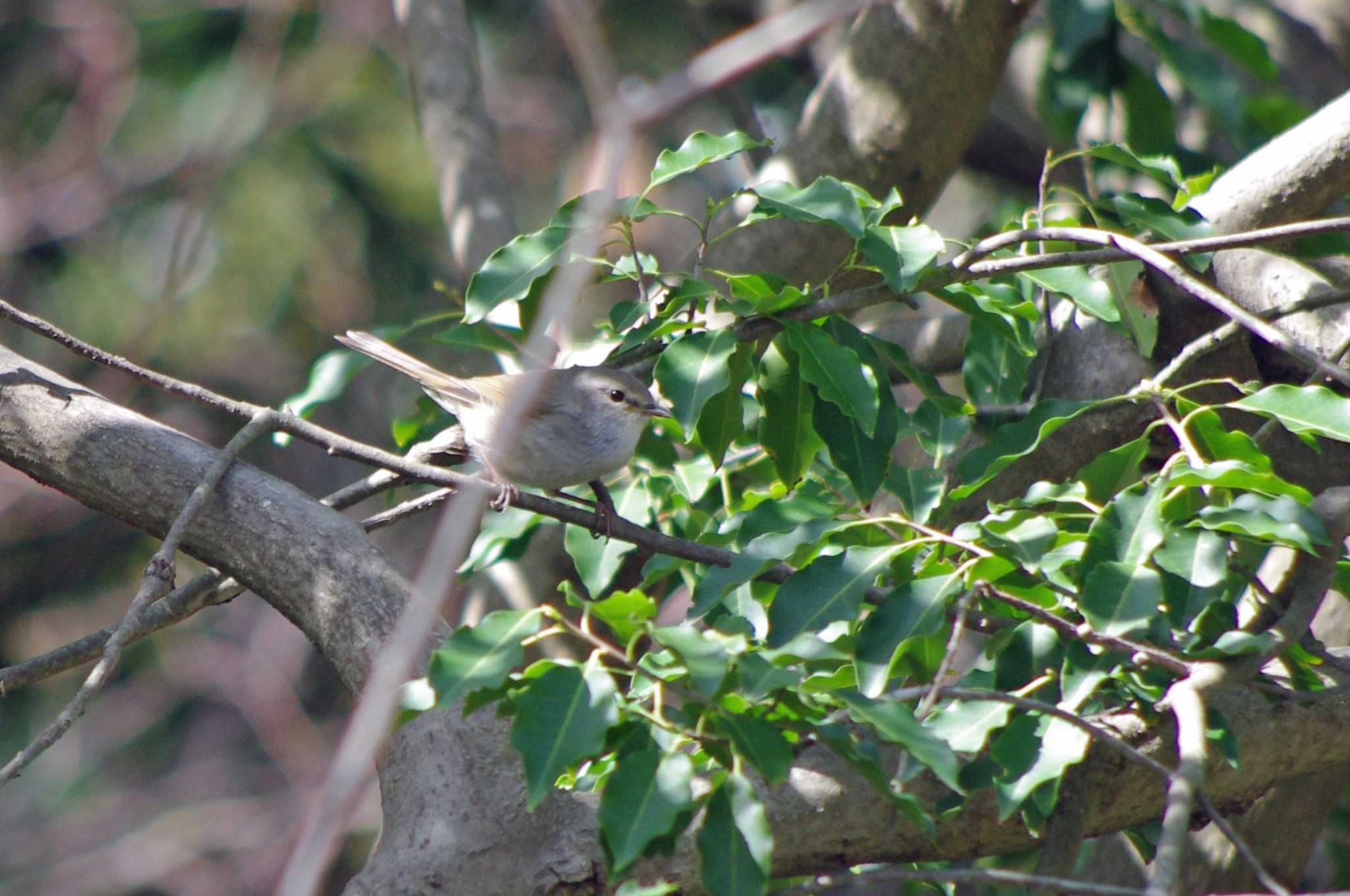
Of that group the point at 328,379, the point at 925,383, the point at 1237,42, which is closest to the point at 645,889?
the point at 925,383

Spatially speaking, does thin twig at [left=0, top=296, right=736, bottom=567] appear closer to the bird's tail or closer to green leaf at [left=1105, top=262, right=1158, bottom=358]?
the bird's tail

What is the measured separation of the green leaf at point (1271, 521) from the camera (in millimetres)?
2207

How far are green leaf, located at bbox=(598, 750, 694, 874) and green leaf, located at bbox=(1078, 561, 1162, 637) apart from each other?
0.88 metres

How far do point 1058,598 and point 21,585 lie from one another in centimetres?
851

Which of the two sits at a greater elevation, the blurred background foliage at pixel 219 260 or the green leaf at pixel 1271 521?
the green leaf at pixel 1271 521

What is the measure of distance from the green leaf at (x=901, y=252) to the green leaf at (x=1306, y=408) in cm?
75

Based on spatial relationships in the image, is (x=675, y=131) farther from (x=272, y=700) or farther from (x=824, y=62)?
(x=272, y=700)

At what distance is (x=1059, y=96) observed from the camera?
5598 mm

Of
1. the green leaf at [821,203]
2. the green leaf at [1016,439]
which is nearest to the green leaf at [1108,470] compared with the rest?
the green leaf at [1016,439]

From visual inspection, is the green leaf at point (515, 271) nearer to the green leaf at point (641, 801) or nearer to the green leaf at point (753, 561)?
the green leaf at point (753, 561)

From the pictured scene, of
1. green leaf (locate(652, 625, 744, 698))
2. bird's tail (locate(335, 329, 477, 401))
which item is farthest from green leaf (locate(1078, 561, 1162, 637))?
bird's tail (locate(335, 329, 477, 401))

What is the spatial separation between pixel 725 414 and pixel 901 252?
0.62 m

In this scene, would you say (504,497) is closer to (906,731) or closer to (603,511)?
(603,511)

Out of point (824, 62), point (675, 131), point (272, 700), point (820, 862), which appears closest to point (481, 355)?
point (824, 62)
